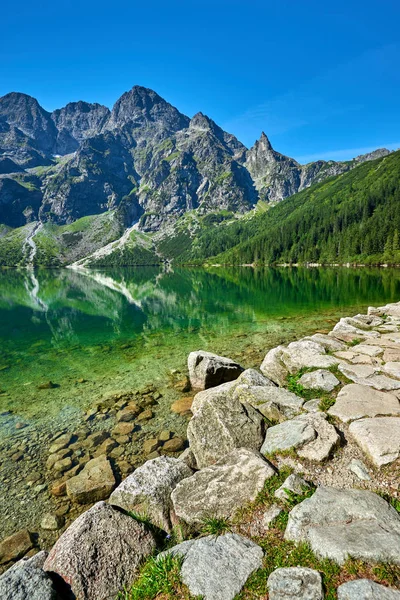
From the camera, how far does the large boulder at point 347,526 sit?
4.76 meters

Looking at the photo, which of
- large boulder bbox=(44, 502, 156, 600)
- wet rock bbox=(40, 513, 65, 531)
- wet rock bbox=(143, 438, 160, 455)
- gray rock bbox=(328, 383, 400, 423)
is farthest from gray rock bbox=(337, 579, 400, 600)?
wet rock bbox=(143, 438, 160, 455)

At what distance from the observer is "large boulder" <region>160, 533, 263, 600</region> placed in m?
4.76

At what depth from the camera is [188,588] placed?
4891mm

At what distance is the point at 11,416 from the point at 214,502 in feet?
46.0

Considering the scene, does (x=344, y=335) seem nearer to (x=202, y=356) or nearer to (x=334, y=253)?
(x=202, y=356)

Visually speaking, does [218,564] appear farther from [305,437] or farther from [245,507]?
[305,437]

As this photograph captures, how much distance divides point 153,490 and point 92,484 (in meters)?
3.82

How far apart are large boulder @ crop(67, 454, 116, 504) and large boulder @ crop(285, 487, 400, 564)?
6943mm

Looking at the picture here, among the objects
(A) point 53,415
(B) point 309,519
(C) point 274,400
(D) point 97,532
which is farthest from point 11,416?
(B) point 309,519

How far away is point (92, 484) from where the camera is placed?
10.3 metres

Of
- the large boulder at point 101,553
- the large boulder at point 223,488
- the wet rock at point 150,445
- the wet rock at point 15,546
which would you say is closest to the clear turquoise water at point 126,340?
the wet rock at point 150,445

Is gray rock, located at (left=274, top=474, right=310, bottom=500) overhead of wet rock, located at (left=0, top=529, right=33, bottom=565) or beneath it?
overhead

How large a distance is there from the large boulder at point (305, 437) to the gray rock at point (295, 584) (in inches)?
127

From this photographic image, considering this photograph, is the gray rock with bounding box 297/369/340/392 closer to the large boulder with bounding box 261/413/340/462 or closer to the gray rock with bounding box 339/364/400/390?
the gray rock with bounding box 339/364/400/390
